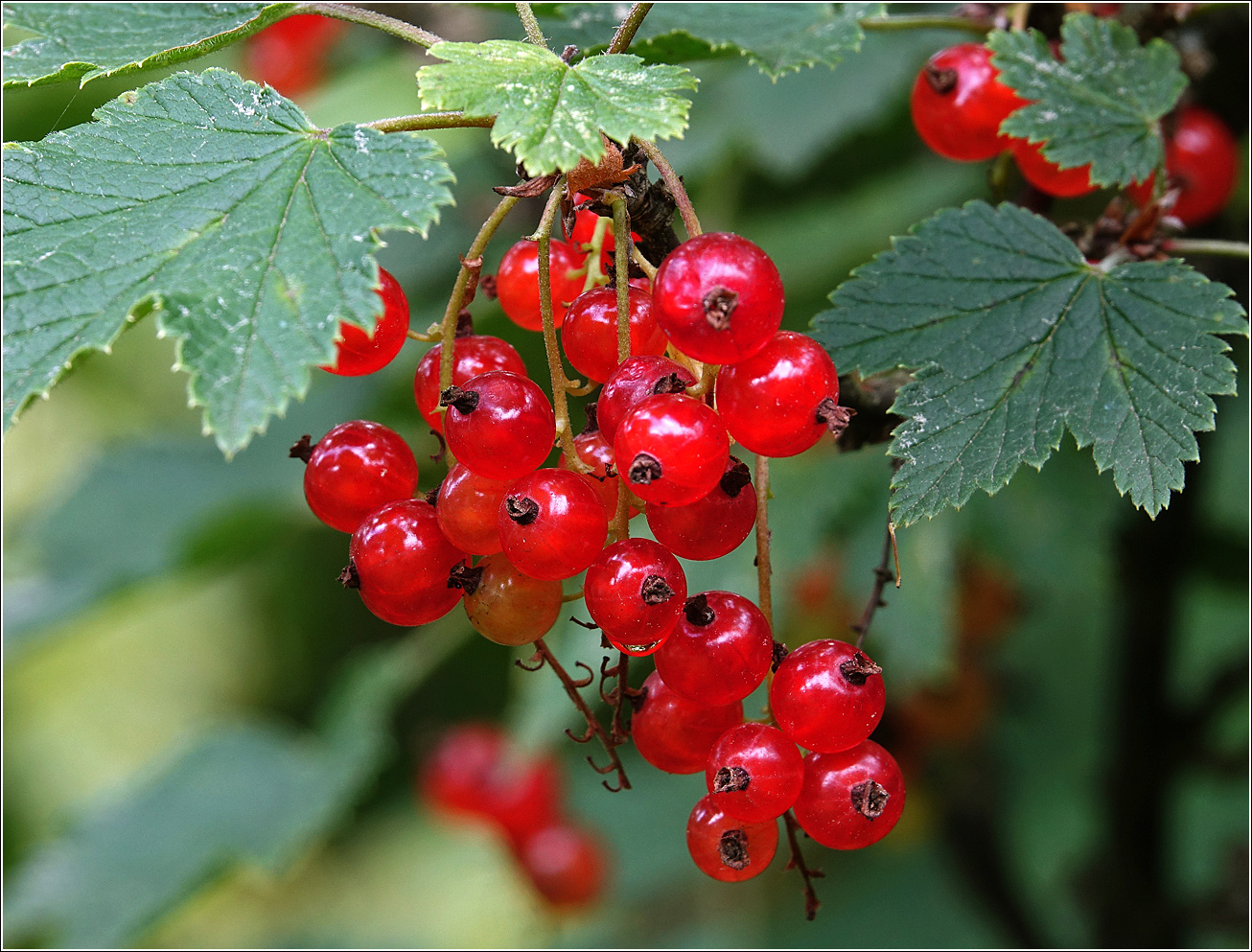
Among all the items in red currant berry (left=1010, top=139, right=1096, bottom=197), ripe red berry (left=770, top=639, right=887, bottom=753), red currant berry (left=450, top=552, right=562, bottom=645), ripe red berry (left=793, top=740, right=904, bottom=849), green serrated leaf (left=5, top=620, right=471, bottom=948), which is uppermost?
red currant berry (left=1010, top=139, right=1096, bottom=197)

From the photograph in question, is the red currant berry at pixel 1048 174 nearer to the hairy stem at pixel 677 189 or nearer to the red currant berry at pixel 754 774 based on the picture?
the hairy stem at pixel 677 189

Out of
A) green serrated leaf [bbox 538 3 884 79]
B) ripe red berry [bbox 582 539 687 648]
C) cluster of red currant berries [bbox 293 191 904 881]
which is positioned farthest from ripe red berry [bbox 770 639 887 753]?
green serrated leaf [bbox 538 3 884 79]

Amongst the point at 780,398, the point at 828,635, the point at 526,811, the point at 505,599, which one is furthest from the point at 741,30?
the point at 526,811

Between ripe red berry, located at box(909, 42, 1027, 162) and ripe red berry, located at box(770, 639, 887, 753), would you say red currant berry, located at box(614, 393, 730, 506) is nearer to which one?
ripe red berry, located at box(770, 639, 887, 753)

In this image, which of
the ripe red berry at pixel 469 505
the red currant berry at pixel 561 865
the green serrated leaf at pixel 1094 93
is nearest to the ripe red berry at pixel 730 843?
the ripe red berry at pixel 469 505

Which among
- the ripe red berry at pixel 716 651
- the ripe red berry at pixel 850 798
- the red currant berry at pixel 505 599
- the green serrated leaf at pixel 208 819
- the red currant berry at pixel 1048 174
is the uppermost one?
the red currant berry at pixel 1048 174

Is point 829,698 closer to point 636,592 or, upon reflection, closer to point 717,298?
point 636,592

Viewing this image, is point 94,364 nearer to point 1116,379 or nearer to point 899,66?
point 899,66
